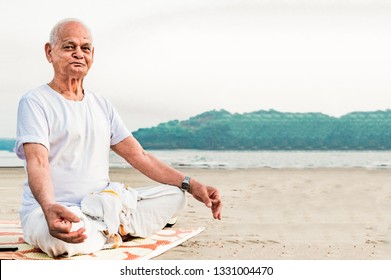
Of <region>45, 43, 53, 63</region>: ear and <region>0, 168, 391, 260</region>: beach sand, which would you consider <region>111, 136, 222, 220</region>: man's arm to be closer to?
<region>0, 168, 391, 260</region>: beach sand

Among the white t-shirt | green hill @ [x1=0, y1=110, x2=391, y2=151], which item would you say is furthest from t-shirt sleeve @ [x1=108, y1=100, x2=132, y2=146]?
green hill @ [x1=0, y1=110, x2=391, y2=151]

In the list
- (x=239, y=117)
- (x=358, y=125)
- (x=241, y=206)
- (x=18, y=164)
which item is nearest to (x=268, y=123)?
(x=239, y=117)

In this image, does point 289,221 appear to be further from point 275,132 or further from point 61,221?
point 275,132

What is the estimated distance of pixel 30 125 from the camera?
2322 millimetres

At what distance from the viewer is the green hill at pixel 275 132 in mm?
12703

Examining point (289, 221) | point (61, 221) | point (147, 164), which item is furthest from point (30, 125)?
point (289, 221)

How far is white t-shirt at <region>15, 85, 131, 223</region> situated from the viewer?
2357mm

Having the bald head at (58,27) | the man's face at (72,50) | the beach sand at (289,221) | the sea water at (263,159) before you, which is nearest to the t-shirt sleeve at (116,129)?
the man's face at (72,50)

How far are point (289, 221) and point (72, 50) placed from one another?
6.39 ft

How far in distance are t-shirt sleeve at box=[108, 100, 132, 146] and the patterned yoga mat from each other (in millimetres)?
492

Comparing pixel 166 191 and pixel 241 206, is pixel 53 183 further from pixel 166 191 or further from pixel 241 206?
pixel 241 206

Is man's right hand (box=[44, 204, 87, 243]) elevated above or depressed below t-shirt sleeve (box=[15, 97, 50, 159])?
below

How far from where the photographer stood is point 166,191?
2.75m

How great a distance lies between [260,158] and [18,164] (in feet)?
15.9
